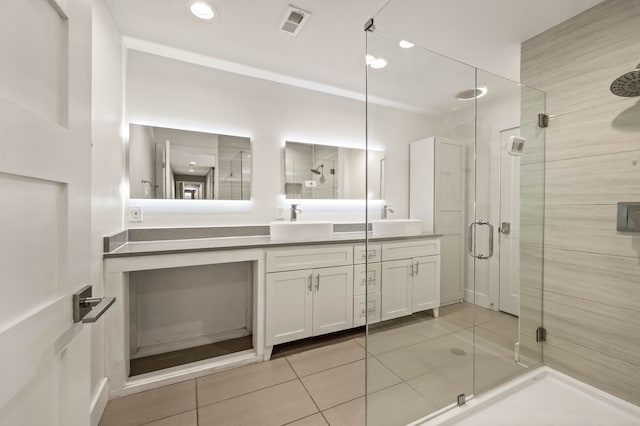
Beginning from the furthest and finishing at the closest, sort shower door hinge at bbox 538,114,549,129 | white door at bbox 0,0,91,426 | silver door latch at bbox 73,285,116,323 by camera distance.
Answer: shower door hinge at bbox 538,114,549,129
silver door latch at bbox 73,285,116,323
white door at bbox 0,0,91,426

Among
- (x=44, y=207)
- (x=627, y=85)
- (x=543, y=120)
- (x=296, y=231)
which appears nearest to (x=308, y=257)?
(x=296, y=231)

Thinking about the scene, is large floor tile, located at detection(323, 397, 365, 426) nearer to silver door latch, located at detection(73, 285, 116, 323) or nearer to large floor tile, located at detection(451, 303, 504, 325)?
large floor tile, located at detection(451, 303, 504, 325)

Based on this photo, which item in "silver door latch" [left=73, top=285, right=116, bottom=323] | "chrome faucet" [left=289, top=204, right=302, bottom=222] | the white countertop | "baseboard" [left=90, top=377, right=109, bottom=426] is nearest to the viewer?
"silver door latch" [left=73, top=285, right=116, bottom=323]

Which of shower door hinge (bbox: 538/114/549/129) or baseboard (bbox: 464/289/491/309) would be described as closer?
baseboard (bbox: 464/289/491/309)

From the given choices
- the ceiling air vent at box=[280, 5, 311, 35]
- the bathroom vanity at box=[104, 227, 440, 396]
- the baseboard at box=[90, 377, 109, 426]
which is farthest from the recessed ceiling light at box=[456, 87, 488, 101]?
the baseboard at box=[90, 377, 109, 426]

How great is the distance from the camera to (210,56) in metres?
2.23

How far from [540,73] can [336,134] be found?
172 centimetres

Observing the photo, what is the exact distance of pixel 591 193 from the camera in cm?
161

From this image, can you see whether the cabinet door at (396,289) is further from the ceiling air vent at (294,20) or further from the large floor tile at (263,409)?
the ceiling air vent at (294,20)

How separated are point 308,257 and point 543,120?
1.98 metres

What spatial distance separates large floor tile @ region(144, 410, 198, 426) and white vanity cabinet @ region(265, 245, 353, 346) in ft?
2.06

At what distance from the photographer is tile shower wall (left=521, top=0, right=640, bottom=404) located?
1.47 m

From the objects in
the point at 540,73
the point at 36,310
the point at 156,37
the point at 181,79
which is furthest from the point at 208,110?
the point at 540,73

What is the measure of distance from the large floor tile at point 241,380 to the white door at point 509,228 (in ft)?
5.38
